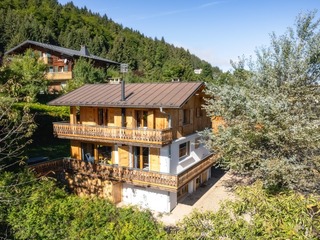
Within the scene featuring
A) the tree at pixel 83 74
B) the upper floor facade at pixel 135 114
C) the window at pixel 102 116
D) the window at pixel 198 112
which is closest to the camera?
the upper floor facade at pixel 135 114

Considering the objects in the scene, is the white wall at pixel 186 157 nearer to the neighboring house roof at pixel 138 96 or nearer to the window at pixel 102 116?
the neighboring house roof at pixel 138 96

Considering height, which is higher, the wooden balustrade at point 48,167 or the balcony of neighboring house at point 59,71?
the balcony of neighboring house at point 59,71

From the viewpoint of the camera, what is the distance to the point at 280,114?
12.4 m

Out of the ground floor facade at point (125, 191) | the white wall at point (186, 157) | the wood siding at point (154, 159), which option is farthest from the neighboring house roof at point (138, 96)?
the ground floor facade at point (125, 191)

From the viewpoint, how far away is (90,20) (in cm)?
13075

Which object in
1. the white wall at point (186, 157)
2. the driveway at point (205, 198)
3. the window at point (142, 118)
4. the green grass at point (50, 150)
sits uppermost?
the window at point (142, 118)

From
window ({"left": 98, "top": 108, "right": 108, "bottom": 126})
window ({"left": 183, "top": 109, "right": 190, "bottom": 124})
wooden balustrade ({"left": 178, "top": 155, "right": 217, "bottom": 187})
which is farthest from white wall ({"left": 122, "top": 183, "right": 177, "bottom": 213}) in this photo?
window ({"left": 183, "top": 109, "right": 190, "bottom": 124})

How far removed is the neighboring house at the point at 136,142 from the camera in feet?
57.8

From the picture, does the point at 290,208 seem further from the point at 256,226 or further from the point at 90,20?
the point at 90,20

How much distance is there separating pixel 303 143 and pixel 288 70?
3609 mm

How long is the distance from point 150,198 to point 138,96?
7.35 m

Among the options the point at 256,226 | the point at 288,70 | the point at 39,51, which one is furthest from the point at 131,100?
the point at 39,51

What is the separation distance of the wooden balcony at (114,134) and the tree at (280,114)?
167 inches

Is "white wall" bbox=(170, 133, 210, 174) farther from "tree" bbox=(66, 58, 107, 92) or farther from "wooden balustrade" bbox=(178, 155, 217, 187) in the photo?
"tree" bbox=(66, 58, 107, 92)
